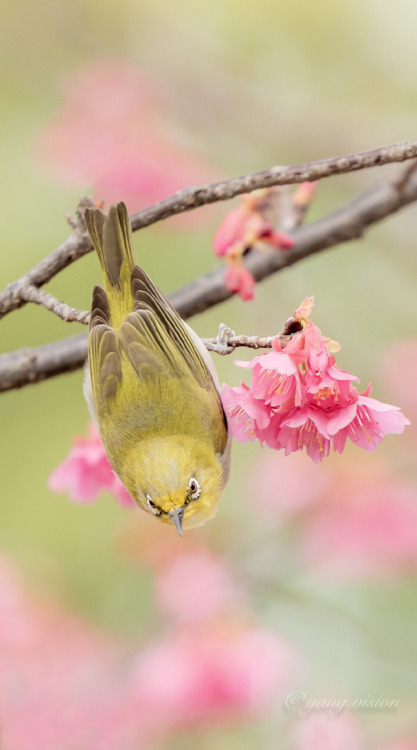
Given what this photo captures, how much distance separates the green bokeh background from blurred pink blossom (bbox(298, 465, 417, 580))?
20 cm

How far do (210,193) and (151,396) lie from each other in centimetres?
68

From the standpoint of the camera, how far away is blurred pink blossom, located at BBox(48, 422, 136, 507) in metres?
2.36

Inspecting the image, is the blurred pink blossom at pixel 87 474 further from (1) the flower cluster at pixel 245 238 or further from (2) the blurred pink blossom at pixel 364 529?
(2) the blurred pink blossom at pixel 364 529

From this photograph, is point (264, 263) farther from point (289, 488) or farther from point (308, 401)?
point (289, 488)

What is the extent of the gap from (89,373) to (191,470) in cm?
43

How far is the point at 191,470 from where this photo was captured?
2.33 m

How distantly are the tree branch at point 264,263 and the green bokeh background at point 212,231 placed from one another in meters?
0.77

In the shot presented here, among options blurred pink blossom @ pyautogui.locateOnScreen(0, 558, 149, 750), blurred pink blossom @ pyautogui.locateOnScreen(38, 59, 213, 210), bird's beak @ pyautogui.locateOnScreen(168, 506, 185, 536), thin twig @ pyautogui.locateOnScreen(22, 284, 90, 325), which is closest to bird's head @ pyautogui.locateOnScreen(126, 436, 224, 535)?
bird's beak @ pyautogui.locateOnScreen(168, 506, 185, 536)

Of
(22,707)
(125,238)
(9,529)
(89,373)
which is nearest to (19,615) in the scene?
(22,707)

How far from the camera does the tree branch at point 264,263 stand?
245cm

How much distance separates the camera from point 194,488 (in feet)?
7.63

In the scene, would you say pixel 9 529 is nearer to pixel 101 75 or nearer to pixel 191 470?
pixel 101 75

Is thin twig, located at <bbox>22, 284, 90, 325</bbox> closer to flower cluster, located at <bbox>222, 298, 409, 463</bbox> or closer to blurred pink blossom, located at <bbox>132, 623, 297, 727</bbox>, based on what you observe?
flower cluster, located at <bbox>222, 298, 409, 463</bbox>

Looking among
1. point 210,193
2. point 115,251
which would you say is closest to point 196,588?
point 115,251
